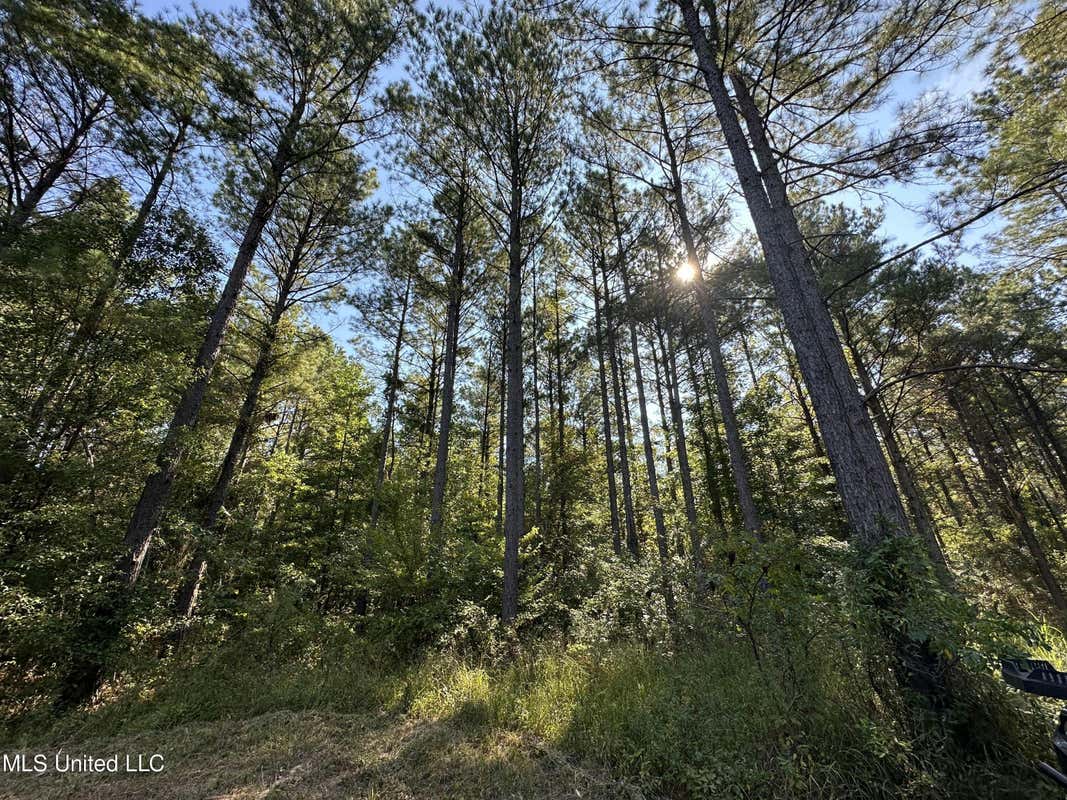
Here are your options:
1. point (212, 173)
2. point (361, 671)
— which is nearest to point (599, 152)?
point (212, 173)

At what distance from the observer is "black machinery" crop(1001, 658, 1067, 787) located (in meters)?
1.94

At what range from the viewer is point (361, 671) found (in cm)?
525

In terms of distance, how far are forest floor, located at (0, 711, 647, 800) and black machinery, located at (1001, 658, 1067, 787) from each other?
228cm

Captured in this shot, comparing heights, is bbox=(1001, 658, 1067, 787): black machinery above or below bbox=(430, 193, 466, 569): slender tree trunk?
below

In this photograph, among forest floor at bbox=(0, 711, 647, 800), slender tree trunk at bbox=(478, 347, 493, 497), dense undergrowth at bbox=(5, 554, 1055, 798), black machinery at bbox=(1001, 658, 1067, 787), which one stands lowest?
forest floor at bbox=(0, 711, 647, 800)

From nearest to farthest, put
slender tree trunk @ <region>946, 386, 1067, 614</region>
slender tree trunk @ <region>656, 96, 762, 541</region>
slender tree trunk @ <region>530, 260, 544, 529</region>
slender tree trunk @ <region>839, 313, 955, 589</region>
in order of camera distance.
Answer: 1. slender tree trunk @ <region>656, 96, 762, 541</region>
2. slender tree trunk @ <region>839, 313, 955, 589</region>
3. slender tree trunk @ <region>946, 386, 1067, 614</region>
4. slender tree trunk @ <region>530, 260, 544, 529</region>

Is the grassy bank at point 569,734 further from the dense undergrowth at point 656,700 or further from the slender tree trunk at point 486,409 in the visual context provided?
the slender tree trunk at point 486,409

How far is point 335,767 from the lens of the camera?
3119mm

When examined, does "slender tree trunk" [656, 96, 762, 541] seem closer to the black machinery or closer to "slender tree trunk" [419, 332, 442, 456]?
the black machinery

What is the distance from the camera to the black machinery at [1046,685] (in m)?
1.94

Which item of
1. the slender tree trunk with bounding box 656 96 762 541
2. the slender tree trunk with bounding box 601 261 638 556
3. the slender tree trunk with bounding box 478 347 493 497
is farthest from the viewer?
the slender tree trunk with bounding box 478 347 493 497

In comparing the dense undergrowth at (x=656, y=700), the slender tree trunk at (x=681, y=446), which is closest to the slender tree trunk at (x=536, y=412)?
the slender tree trunk at (x=681, y=446)

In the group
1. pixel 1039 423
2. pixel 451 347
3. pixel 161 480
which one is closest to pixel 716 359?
pixel 451 347

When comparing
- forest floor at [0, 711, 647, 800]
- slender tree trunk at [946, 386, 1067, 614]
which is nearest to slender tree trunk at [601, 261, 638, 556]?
forest floor at [0, 711, 647, 800]
